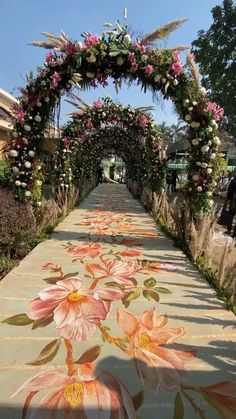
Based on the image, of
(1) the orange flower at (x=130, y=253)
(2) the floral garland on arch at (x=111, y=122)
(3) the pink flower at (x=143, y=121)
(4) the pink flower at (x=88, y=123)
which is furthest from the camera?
(3) the pink flower at (x=143, y=121)

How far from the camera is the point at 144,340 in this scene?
2908mm

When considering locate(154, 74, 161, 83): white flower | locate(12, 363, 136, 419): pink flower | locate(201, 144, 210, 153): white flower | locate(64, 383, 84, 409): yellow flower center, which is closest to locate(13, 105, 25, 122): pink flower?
locate(154, 74, 161, 83): white flower

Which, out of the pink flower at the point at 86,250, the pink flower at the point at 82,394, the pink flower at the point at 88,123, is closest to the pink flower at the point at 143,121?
the pink flower at the point at 88,123

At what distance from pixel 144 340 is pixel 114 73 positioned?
4.88m

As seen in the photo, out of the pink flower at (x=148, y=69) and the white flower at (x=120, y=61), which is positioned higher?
the white flower at (x=120, y=61)

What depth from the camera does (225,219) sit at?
7.21 meters

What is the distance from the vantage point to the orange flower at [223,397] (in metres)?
2.16

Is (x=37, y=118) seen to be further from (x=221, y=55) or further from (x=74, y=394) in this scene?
(x=221, y=55)

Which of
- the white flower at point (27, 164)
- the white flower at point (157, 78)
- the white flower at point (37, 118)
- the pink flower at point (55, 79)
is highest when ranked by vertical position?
the white flower at point (157, 78)

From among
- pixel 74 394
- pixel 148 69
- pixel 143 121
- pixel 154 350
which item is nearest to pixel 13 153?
pixel 148 69

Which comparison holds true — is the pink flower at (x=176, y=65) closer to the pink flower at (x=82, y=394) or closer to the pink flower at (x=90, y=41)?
the pink flower at (x=90, y=41)

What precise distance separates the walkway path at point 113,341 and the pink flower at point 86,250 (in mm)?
272

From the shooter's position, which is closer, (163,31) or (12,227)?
(12,227)

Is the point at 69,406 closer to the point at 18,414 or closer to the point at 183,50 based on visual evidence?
the point at 18,414
